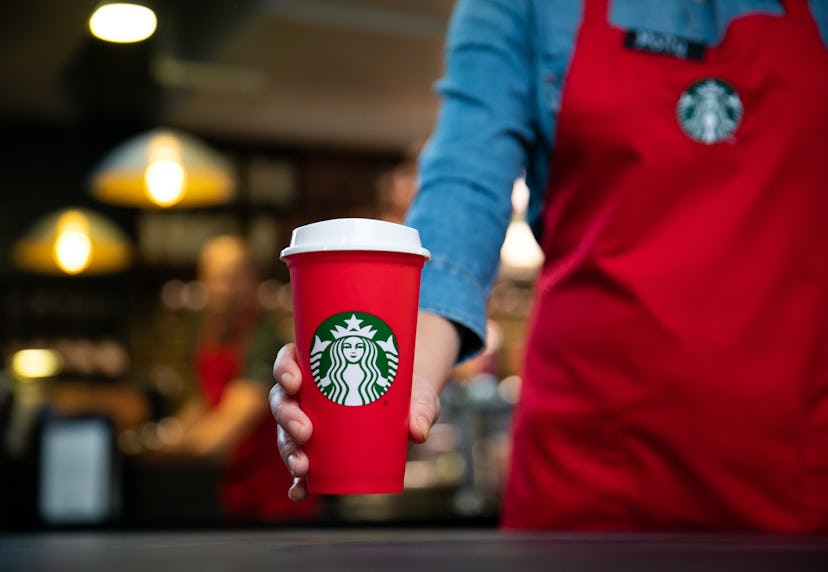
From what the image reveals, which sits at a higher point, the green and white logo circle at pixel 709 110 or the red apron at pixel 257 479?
the green and white logo circle at pixel 709 110

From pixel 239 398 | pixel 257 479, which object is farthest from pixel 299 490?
pixel 239 398

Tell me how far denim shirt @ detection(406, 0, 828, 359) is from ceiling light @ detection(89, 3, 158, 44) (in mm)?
1268

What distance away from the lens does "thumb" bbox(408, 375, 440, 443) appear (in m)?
0.72

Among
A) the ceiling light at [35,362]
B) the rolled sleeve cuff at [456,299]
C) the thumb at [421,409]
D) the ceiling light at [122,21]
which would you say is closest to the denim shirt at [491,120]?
the rolled sleeve cuff at [456,299]

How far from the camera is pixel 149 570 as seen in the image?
1.98 ft

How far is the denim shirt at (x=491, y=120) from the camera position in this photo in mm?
968

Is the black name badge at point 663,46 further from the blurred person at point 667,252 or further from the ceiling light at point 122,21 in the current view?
the ceiling light at point 122,21

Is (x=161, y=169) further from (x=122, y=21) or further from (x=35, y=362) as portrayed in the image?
(x=122, y=21)

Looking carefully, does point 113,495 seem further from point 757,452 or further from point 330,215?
point 330,215

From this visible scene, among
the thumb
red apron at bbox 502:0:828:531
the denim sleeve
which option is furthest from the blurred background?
the thumb

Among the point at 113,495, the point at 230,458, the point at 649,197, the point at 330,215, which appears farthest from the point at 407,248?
the point at 330,215

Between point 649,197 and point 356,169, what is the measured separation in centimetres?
648

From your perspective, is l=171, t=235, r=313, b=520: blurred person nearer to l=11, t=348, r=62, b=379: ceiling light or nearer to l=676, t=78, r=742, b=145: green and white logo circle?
l=11, t=348, r=62, b=379: ceiling light

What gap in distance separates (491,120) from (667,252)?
231 millimetres
